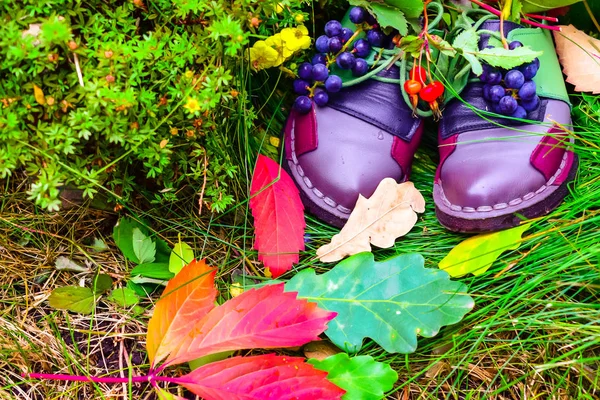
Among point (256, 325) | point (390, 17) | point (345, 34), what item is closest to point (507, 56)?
point (390, 17)

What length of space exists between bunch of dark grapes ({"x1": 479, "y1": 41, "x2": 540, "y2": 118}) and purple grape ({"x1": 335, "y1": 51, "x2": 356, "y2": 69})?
1.06 feet

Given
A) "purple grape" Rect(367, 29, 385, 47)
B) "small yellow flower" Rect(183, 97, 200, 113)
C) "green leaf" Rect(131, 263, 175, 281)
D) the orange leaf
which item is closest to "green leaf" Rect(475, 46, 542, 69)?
"purple grape" Rect(367, 29, 385, 47)

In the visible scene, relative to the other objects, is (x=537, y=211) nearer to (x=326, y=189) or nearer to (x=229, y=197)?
(x=326, y=189)

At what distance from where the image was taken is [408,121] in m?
1.48

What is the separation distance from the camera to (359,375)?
118 cm

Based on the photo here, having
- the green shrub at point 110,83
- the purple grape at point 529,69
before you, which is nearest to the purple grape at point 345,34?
the green shrub at point 110,83

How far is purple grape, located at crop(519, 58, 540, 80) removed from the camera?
134cm

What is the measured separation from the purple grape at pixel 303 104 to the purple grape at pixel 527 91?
528 mm

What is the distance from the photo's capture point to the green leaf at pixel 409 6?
1363 millimetres

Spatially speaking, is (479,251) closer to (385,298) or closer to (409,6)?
(385,298)

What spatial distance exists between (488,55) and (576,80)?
1.16 ft

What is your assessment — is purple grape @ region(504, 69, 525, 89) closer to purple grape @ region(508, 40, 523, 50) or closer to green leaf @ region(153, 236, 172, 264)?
purple grape @ region(508, 40, 523, 50)

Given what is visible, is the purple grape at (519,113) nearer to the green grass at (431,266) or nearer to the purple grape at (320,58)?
the green grass at (431,266)

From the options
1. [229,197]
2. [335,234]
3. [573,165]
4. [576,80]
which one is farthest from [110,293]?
[576,80]
